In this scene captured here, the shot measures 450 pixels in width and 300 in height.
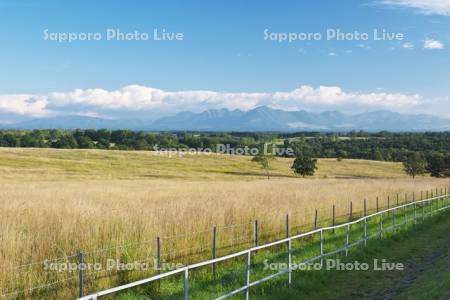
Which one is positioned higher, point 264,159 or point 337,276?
point 337,276

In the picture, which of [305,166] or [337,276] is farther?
[305,166]

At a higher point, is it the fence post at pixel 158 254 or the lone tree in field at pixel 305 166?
the fence post at pixel 158 254

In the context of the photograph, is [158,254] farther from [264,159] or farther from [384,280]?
[264,159]

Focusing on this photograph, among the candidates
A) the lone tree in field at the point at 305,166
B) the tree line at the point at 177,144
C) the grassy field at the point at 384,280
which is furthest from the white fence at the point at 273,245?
the tree line at the point at 177,144

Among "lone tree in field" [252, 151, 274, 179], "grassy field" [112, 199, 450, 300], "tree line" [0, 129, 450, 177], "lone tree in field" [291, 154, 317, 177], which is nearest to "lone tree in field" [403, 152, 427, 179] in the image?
"lone tree in field" [291, 154, 317, 177]

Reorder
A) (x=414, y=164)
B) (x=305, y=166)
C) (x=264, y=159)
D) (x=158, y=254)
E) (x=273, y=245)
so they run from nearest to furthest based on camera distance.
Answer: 1. (x=158, y=254)
2. (x=273, y=245)
3. (x=305, y=166)
4. (x=264, y=159)
5. (x=414, y=164)

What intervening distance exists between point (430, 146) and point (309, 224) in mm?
139202

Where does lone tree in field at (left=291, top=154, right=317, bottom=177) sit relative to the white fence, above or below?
below

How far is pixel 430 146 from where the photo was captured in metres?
150

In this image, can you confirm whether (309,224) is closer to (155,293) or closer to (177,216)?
(177,216)

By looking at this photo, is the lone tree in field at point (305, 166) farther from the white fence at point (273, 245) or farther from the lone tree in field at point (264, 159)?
the white fence at point (273, 245)

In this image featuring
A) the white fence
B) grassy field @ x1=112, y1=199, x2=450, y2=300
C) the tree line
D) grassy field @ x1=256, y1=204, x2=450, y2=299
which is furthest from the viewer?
the tree line

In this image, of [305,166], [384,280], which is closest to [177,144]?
[305,166]

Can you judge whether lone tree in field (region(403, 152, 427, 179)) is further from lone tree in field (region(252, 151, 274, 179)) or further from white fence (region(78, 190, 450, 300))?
white fence (region(78, 190, 450, 300))
